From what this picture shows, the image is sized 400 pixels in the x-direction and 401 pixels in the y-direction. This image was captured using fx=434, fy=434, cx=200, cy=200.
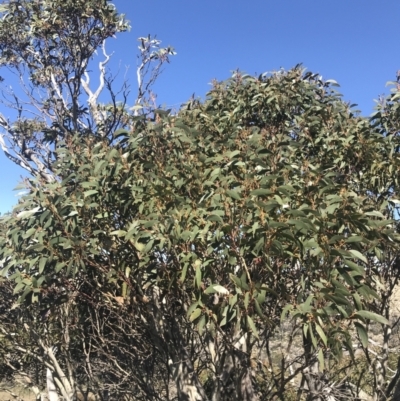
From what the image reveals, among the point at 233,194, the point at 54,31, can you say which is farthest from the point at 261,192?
the point at 54,31

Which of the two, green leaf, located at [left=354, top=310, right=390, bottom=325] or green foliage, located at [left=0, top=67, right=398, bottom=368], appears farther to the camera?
green foliage, located at [left=0, top=67, right=398, bottom=368]

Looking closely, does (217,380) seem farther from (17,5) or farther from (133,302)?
(17,5)

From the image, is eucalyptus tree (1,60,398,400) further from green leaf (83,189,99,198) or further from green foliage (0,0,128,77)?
green foliage (0,0,128,77)

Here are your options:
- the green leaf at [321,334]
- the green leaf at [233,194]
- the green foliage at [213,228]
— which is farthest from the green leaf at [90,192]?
the green leaf at [321,334]

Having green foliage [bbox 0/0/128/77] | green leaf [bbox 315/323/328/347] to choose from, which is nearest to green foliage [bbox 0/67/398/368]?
green leaf [bbox 315/323/328/347]

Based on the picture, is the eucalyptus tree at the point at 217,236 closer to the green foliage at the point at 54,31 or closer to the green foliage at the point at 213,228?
the green foliage at the point at 213,228

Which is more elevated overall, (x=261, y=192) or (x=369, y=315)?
(x=261, y=192)

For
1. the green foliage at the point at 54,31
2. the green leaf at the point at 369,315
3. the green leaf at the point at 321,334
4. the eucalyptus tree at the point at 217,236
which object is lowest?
the green leaf at the point at 321,334

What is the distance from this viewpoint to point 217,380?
3.98 meters

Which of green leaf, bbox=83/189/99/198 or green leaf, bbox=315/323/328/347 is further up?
green leaf, bbox=83/189/99/198

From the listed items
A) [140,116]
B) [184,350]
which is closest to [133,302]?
[184,350]

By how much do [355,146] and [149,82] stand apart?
8.97 metres

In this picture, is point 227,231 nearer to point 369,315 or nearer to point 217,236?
point 217,236

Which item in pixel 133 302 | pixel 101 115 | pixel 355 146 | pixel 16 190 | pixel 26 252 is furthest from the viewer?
pixel 101 115
